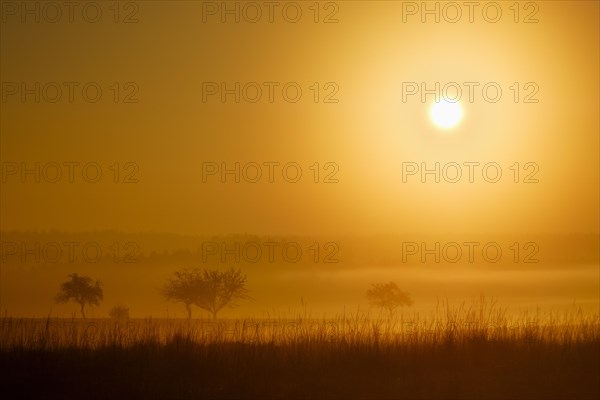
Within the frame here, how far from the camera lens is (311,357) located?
45.1ft

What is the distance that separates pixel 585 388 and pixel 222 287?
968 inches

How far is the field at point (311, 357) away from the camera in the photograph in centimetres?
1214

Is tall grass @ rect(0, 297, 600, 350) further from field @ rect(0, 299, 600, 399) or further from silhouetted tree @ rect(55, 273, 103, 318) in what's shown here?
silhouetted tree @ rect(55, 273, 103, 318)

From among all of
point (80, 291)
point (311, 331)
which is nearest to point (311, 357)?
point (311, 331)

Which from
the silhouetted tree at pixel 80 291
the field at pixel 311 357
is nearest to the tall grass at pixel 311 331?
the field at pixel 311 357

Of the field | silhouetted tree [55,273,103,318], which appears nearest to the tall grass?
the field

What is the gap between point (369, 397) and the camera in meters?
12.0

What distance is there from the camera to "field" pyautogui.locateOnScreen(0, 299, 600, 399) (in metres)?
12.1

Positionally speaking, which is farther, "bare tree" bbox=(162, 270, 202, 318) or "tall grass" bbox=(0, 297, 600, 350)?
"bare tree" bbox=(162, 270, 202, 318)

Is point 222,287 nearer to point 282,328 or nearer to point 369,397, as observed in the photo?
point 282,328

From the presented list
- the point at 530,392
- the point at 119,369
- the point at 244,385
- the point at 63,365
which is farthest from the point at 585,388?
the point at 63,365

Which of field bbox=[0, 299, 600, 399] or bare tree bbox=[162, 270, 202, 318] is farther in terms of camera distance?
bare tree bbox=[162, 270, 202, 318]

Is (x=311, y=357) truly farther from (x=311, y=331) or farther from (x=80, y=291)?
(x=80, y=291)

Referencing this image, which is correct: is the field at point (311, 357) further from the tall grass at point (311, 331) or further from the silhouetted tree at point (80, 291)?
the silhouetted tree at point (80, 291)
